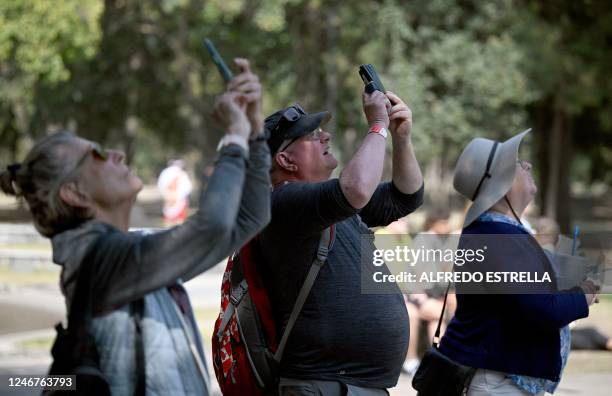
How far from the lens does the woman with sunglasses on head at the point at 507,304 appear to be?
390 cm

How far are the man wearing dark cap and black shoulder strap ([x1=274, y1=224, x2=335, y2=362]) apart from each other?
0.02 meters

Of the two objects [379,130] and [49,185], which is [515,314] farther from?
[49,185]

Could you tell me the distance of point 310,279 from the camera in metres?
3.84

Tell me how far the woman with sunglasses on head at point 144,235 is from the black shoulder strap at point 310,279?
91 cm

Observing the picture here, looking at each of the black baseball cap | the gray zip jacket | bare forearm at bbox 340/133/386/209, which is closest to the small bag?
bare forearm at bbox 340/133/386/209

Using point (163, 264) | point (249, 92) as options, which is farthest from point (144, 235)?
point (249, 92)

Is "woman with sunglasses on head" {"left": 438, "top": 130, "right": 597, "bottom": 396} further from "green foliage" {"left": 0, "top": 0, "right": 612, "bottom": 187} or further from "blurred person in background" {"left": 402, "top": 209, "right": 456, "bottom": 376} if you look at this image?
"green foliage" {"left": 0, "top": 0, "right": 612, "bottom": 187}

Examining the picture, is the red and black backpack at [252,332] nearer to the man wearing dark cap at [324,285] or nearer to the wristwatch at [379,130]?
the man wearing dark cap at [324,285]

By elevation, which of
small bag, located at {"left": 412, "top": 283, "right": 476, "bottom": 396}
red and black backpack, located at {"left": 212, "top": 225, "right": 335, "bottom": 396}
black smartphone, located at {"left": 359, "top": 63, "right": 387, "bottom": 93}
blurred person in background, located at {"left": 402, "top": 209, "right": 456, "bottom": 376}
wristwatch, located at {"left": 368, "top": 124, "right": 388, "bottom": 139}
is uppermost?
black smartphone, located at {"left": 359, "top": 63, "right": 387, "bottom": 93}

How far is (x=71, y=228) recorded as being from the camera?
2.90 meters

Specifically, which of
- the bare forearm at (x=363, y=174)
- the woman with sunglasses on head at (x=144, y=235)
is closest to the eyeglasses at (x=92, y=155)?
the woman with sunglasses on head at (x=144, y=235)

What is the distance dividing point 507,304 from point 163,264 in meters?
1.75

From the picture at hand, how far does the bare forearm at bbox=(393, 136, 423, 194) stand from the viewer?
4.14 m

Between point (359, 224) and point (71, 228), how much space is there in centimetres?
154
